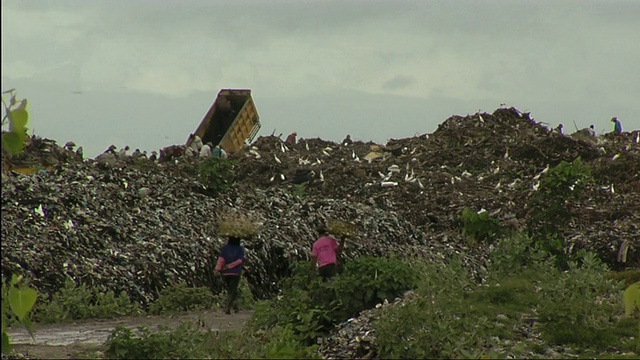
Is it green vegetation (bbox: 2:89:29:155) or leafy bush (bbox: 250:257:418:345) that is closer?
green vegetation (bbox: 2:89:29:155)

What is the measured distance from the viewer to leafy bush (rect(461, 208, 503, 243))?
77.8ft

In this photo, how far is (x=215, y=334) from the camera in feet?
39.2

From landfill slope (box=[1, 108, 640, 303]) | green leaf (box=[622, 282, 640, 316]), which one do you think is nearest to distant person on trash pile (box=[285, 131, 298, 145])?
landfill slope (box=[1, 108, 640, 303])

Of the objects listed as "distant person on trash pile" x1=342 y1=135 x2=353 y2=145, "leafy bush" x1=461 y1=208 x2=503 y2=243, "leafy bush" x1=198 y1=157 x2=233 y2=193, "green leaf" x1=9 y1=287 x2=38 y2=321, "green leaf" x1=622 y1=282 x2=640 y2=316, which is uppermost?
"distant person on trash pile" x1=342 y1=135 x2=353 y2=145

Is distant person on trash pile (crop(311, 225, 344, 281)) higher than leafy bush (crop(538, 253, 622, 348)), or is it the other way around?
distant person on trash pile (crop(311, 225, 344, 281))

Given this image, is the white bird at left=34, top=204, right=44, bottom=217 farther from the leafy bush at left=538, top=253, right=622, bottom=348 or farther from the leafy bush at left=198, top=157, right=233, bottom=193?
the leafy bush at left=538, top=253, right=622, bottom=348

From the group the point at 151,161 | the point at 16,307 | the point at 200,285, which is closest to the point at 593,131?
the point at 151,161

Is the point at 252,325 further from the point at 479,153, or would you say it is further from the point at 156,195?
the point at 479,153

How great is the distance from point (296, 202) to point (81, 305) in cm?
793

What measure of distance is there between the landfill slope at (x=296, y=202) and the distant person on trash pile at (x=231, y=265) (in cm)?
176

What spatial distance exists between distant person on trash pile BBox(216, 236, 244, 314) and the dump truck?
1568 centimetres

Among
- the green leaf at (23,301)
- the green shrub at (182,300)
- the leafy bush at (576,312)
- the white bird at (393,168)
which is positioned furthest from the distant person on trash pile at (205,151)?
the green leaf at (23,301)

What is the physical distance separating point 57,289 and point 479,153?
→ 16.4 m

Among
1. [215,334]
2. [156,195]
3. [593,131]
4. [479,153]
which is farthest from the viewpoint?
[593,131]
